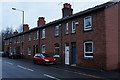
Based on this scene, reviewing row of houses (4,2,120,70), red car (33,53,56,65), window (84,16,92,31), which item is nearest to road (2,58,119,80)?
row of houses (4,2,120,70)

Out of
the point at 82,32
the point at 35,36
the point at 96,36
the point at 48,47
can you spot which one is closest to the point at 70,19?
the point at 82,32

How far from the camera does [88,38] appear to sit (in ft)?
58.1

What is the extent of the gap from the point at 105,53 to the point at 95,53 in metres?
1.31

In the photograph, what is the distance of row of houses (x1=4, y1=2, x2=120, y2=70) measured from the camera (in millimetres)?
15875

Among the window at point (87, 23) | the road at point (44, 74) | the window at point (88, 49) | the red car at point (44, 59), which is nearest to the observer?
the road at point (44, 74)

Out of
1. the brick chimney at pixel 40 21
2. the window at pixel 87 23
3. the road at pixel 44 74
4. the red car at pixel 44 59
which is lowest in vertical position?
the road at pixel 44 74

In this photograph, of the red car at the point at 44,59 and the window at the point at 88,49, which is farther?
Answer: the red car at the point at 44,59

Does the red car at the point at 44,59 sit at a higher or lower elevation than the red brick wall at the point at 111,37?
lower

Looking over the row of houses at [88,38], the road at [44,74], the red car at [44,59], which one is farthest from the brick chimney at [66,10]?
the road at [44,74]

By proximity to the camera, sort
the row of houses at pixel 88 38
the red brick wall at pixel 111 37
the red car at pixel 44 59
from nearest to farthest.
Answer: the red brick wall at pixel 111 37, the row of houses at pixel 88 38, the red car at pixel 44 59

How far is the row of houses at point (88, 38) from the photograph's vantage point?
15.9 metres

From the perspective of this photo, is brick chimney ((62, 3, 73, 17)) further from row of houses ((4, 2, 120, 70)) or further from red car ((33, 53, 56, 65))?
red car ((33, 53, 56, 65))

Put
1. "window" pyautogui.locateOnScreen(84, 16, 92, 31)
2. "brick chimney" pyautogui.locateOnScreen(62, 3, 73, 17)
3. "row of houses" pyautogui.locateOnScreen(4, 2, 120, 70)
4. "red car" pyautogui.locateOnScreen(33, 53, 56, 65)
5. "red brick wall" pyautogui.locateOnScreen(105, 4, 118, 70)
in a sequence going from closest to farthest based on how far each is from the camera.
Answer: "red brick wall" pyautogui.locateOnScreen(105, 4, 118, 70) < "row of houses" pyautogui.locateOnScreen(4, 2, 120, 70) < "window" pyautogui.locateOnScreen(84, 16, 92, 31) < "red car" pyautogui.locateOnScreen(33, 53, 56, 65) < "brick chimney" pyautogui.locateOnScreen(62, 3, 73, 17)

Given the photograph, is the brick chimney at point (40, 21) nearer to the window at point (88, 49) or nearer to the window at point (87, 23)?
the window at point (87, 23)
